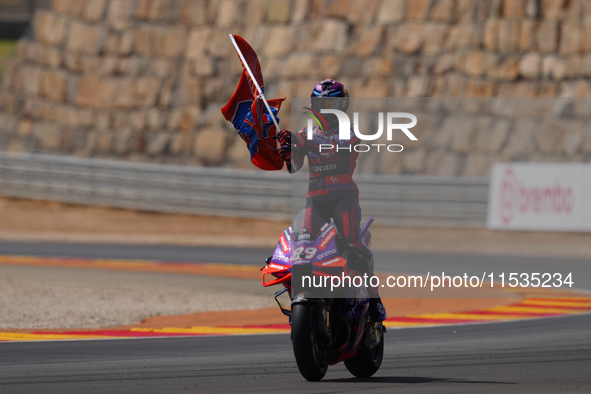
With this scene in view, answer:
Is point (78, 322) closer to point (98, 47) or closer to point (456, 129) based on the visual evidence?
point (456, 129)

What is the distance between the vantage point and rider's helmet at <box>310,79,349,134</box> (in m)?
6.37

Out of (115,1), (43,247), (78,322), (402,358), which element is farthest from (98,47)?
(402,358)

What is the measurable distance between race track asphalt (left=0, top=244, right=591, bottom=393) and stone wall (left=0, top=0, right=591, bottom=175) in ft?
40.4

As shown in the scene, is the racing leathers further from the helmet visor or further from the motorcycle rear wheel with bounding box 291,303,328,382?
the motorcycle rear wheel with bounding box 291,303,328,382

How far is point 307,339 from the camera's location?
589 cm

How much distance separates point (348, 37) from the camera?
2484 centimetres

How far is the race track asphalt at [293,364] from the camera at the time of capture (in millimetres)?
6254

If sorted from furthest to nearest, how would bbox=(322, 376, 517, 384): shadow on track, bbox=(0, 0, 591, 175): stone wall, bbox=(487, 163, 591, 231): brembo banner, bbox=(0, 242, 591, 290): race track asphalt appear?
→ 1. bbox=(0, 0, 591, 175): stone wall
2. bbox=(487, 163, 591, 231): brembo banner
3. bbox=(0, 242, 591, 290): race track asphalt
4. bbox=(322, 376, 517, 384): shadow on track

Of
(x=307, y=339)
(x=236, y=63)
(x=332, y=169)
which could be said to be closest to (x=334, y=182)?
(x=332, y=169)

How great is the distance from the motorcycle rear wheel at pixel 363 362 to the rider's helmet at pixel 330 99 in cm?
163

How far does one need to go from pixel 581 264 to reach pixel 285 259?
1122 cm

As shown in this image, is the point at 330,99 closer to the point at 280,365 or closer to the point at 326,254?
the point at 326,254

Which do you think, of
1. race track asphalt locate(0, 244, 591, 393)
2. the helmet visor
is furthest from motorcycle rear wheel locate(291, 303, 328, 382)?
the helmet visor

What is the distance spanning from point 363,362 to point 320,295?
0.97 metres
